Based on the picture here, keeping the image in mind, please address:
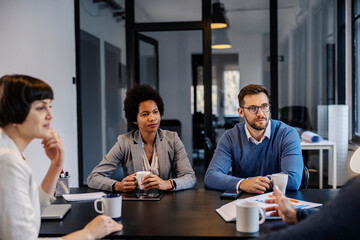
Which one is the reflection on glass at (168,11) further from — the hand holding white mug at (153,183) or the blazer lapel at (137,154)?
the hand holding white mug at (153,183)

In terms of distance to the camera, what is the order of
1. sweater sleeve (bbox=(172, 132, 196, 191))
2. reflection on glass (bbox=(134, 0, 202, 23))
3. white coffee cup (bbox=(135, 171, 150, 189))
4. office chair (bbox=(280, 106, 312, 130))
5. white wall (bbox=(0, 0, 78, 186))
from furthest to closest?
office chair (bbox=(280, 106, 312, 130))
reflection on glass (bbox=(134, 0, 202, 23))
white wall (bbox=(0, 0, 78, 186))
sweater sleeve (bbox=(172, 132, 196, 191))
white coffee cup (bbox=(135, 171, 150, 189))

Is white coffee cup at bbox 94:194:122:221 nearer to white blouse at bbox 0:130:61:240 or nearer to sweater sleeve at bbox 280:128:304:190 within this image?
white blouse at bbox 0:130:61:240

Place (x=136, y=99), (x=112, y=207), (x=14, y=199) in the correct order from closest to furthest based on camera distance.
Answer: (x=14, y=199) → (x=112, y=207) → (x=136, y=99)

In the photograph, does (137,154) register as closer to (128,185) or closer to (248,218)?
(128,185)

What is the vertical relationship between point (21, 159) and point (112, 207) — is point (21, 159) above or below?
above

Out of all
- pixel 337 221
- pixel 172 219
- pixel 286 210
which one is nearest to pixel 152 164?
pixel 172 219

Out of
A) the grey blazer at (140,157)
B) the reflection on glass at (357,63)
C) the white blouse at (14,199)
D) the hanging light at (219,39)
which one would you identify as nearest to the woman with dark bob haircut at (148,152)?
the grey blazer at (140,157)

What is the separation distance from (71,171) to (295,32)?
324cm

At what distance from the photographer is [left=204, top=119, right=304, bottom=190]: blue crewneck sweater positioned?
247 centimetres

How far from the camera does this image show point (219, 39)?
501cm

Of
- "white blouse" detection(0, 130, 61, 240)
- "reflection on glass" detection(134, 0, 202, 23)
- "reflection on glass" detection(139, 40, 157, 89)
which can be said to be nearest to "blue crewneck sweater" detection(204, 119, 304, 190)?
"white blouse" detection(0, 130, 61, 240)

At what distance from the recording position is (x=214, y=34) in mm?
4996

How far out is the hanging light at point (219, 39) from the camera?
4992mm

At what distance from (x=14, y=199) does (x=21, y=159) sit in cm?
14
